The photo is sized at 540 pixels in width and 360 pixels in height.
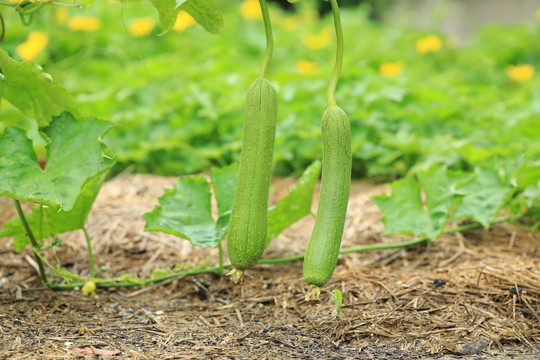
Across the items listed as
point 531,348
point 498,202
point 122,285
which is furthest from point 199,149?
point 531,348

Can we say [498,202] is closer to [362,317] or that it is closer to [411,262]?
[411,262]

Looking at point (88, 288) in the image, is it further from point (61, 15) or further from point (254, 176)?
point (61, 15)

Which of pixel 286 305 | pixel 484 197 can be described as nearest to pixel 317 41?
pixel 484 197

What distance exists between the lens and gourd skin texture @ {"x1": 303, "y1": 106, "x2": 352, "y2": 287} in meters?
1.25

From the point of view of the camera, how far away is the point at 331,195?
1.29m

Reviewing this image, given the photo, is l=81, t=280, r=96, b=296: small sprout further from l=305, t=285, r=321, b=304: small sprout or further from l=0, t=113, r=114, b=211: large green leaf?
l=305, t=285, r=321, b=304: small sprout

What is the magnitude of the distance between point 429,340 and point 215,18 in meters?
1.04

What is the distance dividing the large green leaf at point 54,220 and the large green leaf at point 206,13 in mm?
598

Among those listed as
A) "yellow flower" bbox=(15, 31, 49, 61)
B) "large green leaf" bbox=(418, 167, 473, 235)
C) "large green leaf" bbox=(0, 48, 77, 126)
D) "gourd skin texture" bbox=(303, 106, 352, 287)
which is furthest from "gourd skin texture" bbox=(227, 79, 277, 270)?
"yellow flower" bbox=(15, 31, 49, 61)

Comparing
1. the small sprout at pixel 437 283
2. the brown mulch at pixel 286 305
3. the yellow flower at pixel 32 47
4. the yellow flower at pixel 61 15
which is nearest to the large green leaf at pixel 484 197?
the brown mulch at pixel 286 305

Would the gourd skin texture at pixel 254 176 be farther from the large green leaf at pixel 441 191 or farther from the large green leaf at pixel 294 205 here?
the large green leaf at pixel 441 191

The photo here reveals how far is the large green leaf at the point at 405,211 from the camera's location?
6.54ft

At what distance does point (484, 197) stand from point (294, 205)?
83 cm

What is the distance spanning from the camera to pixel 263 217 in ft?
4.28
